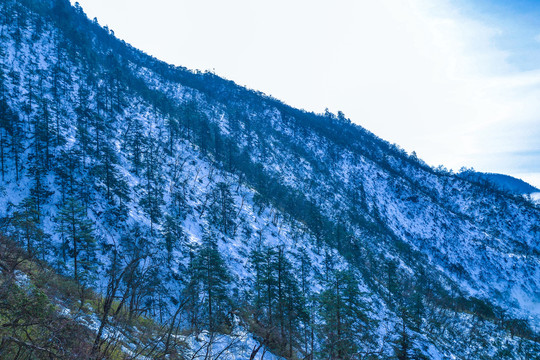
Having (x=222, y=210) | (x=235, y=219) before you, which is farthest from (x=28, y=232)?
(x=235, y=219)

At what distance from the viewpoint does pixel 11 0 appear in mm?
91562

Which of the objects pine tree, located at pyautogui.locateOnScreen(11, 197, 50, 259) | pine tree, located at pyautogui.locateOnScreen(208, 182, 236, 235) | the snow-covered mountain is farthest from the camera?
pine tree, located at pyautogui.locateOnScreen(208, 182, 236, 235)

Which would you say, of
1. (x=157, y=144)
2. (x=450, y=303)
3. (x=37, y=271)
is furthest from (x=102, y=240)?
(x=450, y=303)

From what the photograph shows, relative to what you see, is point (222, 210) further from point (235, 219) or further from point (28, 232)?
point (28, 232)

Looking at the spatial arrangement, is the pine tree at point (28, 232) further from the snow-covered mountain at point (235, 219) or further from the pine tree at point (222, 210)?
the pine tree at point (222, 210)

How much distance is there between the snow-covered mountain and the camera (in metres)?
20.0

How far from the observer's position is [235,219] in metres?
58.7

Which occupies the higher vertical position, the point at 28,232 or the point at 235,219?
the point at 28,232

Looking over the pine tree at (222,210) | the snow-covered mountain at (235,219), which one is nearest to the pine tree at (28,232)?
the snow-covered mountain at (235,219)

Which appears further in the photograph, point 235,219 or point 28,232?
point 235,219

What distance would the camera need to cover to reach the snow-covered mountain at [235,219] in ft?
65.8

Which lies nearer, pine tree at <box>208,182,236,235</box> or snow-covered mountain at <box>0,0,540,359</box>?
snow-covered mountain at <box>0,0,540,359</box>

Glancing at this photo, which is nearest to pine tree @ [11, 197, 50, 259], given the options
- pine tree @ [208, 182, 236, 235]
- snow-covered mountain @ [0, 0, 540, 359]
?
snow-covered mountain @ [0, 0, 540, 359]

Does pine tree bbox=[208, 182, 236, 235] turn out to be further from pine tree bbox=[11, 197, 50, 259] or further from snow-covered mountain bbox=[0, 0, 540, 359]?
pine tree bbox=[11, 197, 50, 259]
